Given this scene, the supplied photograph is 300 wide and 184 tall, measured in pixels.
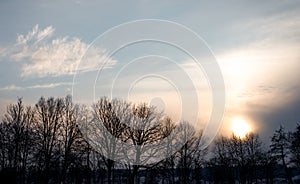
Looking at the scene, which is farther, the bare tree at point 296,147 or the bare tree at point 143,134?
the bare tree at point 296,147

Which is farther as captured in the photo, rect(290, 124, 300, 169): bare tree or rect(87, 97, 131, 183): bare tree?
rect(290, 124, 300, 169): bare tree

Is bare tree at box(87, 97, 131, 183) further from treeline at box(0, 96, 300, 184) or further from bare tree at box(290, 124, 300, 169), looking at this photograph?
bare tree at box(290, 124, 300, 169)

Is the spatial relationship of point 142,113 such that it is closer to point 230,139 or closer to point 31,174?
point 31,174

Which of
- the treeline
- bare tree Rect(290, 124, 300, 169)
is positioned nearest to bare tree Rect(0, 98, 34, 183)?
the treeline

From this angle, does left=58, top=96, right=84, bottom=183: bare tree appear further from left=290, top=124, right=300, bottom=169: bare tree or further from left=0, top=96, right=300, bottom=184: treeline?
left=290, top=124, right=300, bottom=169: bare tree

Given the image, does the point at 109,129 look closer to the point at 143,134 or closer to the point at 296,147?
the point at 143,134

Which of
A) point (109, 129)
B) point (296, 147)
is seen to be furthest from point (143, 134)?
point (296, 147)

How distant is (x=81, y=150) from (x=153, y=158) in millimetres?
11625

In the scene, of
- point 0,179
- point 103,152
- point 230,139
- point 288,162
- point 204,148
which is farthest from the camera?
point 230,139

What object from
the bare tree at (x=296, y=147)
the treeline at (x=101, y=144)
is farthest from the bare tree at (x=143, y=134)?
the bare tree at (x=296, y=147)

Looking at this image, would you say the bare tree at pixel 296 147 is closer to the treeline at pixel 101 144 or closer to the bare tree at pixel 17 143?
the treeline at pixel 101 144

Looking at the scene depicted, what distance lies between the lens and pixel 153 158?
41938 mm

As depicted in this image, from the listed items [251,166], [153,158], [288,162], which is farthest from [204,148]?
[153,158]

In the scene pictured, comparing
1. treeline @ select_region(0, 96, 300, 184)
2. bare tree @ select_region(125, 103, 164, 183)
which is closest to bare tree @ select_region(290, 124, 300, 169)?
treeline @ select_region(0, 96, 300, 184)
